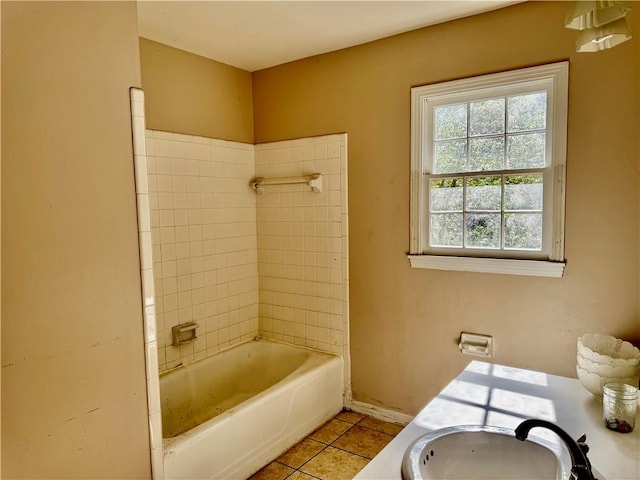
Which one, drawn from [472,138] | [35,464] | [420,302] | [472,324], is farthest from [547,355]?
[35,464]

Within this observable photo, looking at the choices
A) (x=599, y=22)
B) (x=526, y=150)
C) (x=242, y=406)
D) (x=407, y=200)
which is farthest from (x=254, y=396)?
(x=599, y=22)

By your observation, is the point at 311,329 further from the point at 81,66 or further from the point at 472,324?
the point at 81,66

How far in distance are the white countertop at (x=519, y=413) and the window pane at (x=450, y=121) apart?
1.43 metres

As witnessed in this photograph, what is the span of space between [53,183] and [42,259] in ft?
0.90

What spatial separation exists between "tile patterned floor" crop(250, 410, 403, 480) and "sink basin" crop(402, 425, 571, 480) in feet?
4.38

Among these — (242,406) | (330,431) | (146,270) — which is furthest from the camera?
(330,431)

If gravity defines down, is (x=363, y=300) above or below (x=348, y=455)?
above

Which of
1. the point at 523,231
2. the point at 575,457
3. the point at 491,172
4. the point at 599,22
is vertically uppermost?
the point at 599,22

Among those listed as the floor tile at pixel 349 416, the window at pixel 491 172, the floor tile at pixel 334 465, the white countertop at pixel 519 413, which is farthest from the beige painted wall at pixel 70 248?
the window at pixel 491 172

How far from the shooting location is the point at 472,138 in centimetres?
256

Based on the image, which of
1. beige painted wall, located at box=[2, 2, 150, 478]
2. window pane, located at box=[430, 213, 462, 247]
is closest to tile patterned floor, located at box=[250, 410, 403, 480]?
beige painted wall, located at box=[2, 2, 150, 478]

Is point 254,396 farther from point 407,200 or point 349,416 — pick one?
point 407,200

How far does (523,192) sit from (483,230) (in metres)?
0.30

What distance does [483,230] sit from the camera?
8.39 ft
